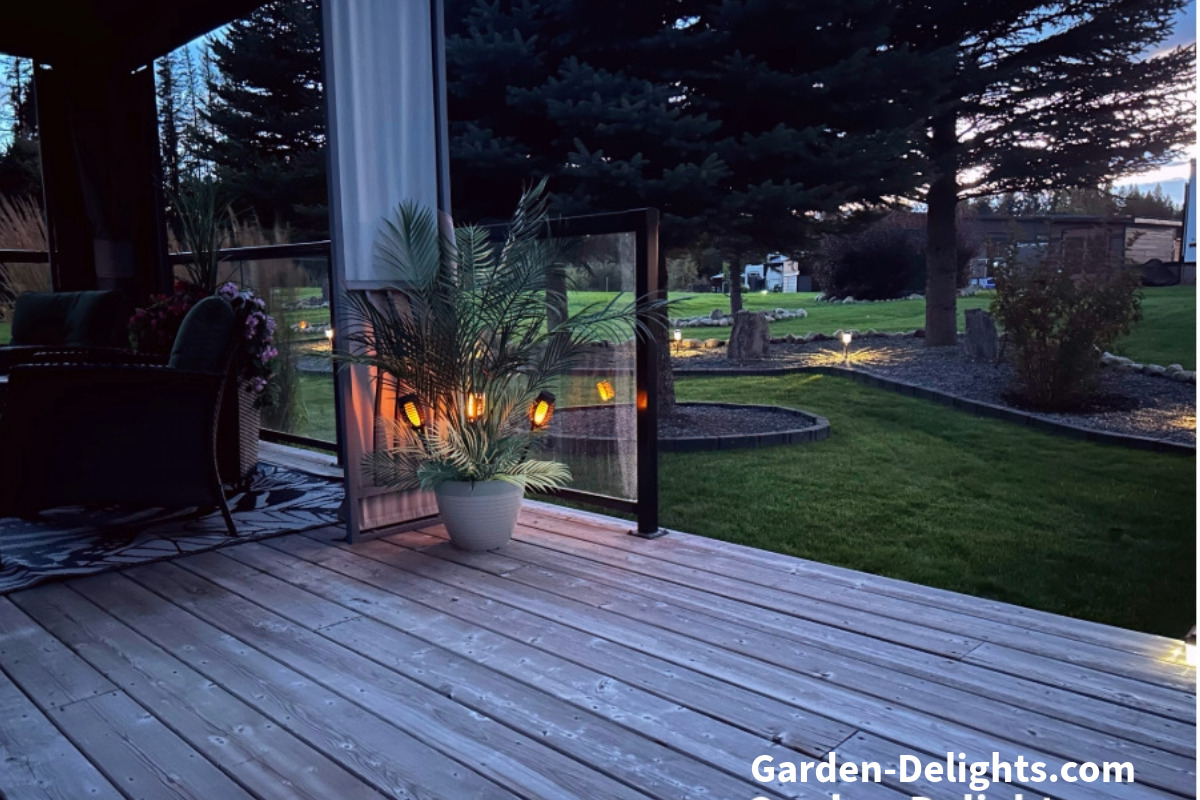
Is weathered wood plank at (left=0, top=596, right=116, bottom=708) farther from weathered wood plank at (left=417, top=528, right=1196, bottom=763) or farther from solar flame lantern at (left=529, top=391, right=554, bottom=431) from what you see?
solar flame lantern at (left=529, top=391, right=554, bottom=431)

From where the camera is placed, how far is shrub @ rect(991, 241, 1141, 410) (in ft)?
18.0

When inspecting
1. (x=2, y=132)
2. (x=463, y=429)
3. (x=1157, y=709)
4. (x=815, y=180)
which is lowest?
(x=1157, y=709)

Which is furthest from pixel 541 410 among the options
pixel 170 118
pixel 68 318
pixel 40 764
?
pixel 170 118

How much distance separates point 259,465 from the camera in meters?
4.76

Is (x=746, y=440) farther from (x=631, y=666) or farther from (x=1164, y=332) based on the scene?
(x=631, y=666)

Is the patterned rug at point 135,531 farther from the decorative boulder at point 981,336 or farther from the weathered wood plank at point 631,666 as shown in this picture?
the decorative boulder at point 981,336

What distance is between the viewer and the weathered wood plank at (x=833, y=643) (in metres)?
1.80

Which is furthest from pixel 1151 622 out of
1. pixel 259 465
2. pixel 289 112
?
pixel 289 112

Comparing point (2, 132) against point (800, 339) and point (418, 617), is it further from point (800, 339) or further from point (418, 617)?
point (800, 339)

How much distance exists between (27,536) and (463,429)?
6.20 feet

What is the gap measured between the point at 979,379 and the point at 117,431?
5.83 metres

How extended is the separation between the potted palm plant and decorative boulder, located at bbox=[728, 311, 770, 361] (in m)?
5.20

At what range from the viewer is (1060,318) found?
573 centimetres

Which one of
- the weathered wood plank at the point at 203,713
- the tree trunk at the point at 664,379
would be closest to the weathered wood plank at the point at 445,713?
the weathered wood plank at the point at 203,713
